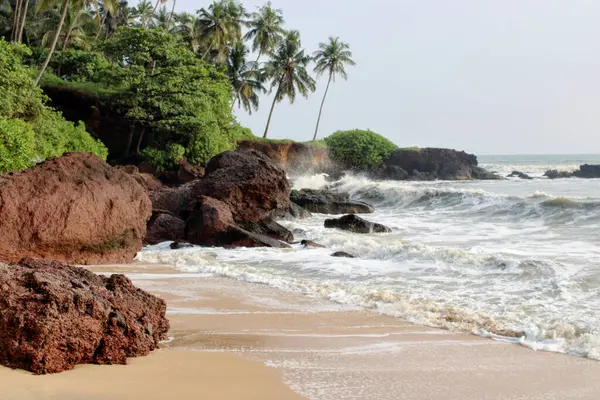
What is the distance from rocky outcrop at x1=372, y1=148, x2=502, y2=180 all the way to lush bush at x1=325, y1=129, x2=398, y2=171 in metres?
0.90

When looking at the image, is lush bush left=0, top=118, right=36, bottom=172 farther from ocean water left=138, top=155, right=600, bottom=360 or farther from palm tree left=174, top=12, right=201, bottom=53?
palm tree left=174, top=12, right=201, bottom=53

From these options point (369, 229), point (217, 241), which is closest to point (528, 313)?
point (217, 241)

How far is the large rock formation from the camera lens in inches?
488

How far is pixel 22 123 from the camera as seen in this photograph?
52.4ft

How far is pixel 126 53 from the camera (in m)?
27.1

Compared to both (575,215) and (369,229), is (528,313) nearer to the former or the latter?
(369,229)

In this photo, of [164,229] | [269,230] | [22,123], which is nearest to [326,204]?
[269,230]

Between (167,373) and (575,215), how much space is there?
16514 mm

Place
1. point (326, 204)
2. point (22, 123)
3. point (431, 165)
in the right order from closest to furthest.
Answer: point (22, 123), point (326, 204), point (431, 165)

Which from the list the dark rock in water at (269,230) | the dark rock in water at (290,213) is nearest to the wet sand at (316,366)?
the dark rock in water at (269,230)

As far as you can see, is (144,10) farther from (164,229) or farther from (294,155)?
(164,229)

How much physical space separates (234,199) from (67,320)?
35.4ft

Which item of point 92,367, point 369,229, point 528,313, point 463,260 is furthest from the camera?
point 369,229

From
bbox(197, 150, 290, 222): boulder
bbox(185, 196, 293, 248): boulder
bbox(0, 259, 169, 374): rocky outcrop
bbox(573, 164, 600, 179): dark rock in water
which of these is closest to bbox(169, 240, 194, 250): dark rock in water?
bbox(185, 196, 293, 248): boulder
